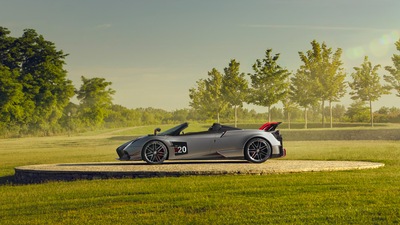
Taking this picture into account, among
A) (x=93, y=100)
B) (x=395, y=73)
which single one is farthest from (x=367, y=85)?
(x=93, y=100)

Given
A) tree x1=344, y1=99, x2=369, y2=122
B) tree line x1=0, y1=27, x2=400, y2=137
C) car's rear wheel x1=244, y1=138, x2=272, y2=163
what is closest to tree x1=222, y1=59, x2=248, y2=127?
tree line x1=0, y1=27, x2=400, y2=137

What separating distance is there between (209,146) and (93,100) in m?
61.2

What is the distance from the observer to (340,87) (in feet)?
185

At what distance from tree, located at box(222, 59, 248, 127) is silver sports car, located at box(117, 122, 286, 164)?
131 ft

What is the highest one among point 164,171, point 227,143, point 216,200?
point 227,143

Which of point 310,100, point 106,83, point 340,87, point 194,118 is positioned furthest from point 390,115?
point 106,83

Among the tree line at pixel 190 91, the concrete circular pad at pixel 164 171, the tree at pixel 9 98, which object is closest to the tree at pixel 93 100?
the tree line at pixel 190 91

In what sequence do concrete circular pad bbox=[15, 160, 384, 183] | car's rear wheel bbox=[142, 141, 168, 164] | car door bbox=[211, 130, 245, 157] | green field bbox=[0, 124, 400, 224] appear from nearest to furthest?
green field bbox=[0, 124, 400, 224] < concrete circular pad bbox=[15, 160, 384, 183] < car door bbox=[211, 130, 245, 157] < car's rear wheel bbox=[142, 141, 168, 164]

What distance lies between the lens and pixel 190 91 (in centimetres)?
6456

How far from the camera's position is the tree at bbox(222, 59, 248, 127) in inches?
2122

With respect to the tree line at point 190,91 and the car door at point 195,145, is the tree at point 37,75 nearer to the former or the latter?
the tree line at point 190,91

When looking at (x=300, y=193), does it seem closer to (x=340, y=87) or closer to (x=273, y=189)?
(x=273, y=189)

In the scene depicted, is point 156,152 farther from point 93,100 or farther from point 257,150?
point 93,100

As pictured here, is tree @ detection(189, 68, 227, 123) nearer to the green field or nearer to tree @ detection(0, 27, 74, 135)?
tree @ detection(0, 27, 74, 135)
